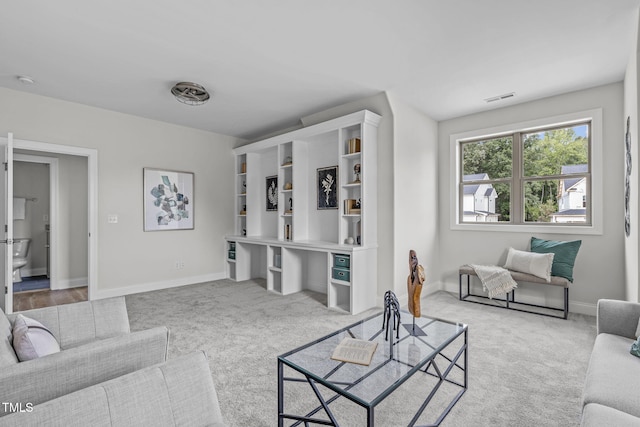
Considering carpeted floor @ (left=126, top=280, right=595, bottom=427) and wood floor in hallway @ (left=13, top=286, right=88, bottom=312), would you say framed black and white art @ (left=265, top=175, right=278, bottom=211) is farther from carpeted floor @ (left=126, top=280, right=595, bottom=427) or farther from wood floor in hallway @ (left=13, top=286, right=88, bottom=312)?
wood floor in hallway @ (left=13, top=286, right=88, bottom=312)

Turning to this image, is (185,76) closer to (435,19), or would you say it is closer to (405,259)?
(435,19)

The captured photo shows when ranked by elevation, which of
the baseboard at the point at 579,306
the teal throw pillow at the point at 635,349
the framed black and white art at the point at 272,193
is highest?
the framed black and white art at the point at 272,193

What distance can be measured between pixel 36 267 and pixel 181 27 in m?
6.06

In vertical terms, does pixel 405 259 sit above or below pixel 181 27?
below

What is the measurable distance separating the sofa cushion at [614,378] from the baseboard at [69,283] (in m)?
6.46

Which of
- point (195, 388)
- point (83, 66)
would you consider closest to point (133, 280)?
point (83, 66)

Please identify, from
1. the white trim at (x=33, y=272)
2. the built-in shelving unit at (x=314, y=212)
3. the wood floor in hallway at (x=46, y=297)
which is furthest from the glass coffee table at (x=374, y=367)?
the white trim at (x=33, y=272)

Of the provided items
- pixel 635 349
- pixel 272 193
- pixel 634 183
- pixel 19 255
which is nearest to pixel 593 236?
pixel 634 183

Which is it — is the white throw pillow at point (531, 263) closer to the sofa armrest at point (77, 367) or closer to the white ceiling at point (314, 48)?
the white ceiling at point (314, 48)

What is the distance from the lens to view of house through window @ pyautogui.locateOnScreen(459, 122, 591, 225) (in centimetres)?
376

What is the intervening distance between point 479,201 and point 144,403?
458 cm

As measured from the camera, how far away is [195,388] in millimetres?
1131

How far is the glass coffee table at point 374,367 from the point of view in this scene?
4.71ft

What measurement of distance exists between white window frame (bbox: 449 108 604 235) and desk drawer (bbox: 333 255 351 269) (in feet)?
6.29
